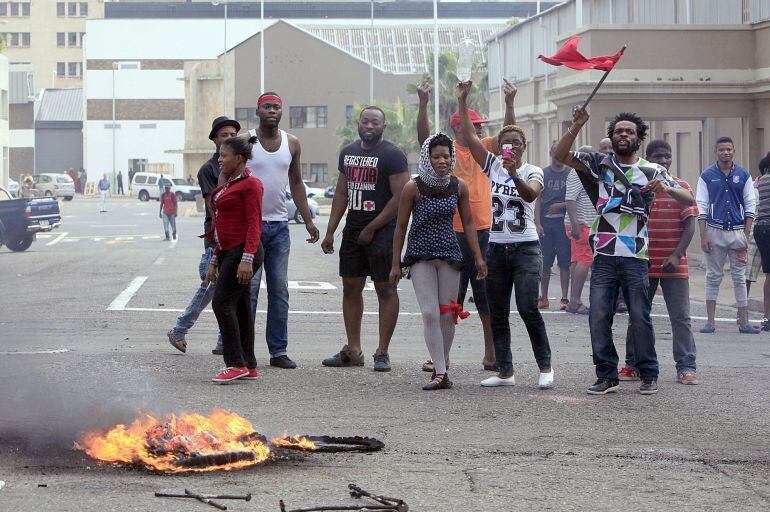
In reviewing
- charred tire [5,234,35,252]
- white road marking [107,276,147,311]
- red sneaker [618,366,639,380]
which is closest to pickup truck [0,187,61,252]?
charred tire [5,234,35,252]

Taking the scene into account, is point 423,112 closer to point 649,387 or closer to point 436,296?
point 436,296

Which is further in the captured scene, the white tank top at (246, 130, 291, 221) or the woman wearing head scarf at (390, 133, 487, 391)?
the white tank top at (246, 130, 291, 221)

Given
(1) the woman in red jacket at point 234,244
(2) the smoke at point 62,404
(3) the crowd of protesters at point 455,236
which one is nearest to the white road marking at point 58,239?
(3) the crowd of protesters at point 455,236

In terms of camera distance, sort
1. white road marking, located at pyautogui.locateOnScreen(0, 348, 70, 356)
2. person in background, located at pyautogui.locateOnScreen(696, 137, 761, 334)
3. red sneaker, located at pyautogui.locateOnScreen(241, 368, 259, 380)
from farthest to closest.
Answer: person in background, located at pyautogui.locateOnScreen(696, 137, 761, 334), white road marking, located at pyautogui.locateOnScreen(0, 348, 70, 356), red sneaker, located at pyautogui.locateOnScreen(241, 368, 259, 380)

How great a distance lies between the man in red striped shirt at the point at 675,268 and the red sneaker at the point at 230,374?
9.31 feet

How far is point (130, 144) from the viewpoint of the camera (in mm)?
101500

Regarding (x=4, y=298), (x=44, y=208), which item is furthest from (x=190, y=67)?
(x=4, y=298)

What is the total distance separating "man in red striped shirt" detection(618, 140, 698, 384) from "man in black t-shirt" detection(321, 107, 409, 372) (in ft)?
6.21

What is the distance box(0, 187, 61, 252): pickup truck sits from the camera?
96.3ft

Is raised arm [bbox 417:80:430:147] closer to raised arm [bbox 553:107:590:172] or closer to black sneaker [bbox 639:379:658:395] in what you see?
raised arm [bbox 553:107:590:172]

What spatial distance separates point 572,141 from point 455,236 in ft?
3.57

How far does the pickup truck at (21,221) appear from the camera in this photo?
96.3 ft

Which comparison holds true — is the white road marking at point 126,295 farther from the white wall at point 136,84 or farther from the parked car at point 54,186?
the white wall at point 136,84

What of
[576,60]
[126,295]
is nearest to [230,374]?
[576,60]
